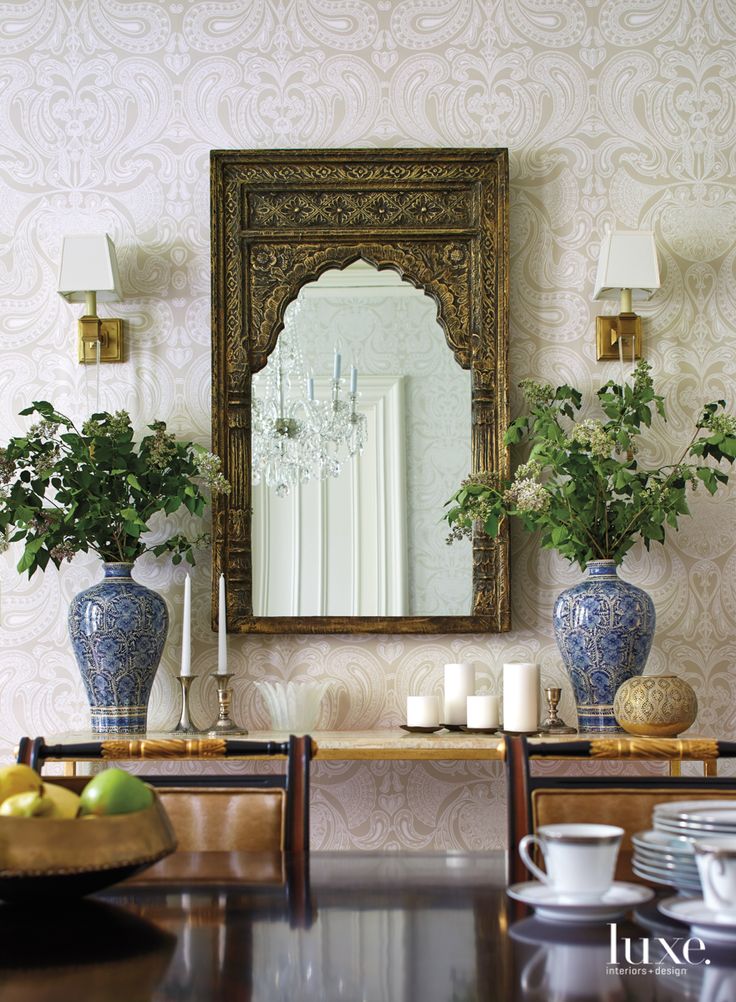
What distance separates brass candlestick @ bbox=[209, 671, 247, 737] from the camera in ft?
8.70

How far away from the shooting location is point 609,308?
2.94 metres

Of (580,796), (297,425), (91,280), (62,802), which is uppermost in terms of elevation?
(91,280)

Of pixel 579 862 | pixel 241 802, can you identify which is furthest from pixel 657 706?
pixel 579 862

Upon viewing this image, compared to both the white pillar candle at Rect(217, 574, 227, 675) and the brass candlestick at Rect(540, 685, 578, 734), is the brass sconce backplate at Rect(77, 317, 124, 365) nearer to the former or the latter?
the white pillar candle at Rect(217, 574, 227, 675)

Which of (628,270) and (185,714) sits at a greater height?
(628,270)

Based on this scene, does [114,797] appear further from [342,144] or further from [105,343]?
[342,144]

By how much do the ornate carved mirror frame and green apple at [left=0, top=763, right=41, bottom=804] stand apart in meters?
1.72

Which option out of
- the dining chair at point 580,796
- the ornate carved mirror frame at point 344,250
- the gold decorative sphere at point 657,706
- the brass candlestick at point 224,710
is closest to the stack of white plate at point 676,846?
the dining chair at point 580,796

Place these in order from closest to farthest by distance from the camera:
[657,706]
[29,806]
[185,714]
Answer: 1. [29,806]
2. [657,706]
3. [185,714]

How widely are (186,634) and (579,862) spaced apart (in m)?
1.76

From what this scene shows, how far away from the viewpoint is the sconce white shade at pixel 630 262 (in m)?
2.78

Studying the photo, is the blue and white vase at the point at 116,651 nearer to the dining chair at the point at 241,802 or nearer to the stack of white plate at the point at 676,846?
the dining chair at the point at 241,802

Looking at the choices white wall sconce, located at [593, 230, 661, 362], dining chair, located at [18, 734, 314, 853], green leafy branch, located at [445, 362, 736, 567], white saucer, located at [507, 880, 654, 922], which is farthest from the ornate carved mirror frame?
white saucer, located at [507, 880, 654, 922]

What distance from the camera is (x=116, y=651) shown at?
261 cm
